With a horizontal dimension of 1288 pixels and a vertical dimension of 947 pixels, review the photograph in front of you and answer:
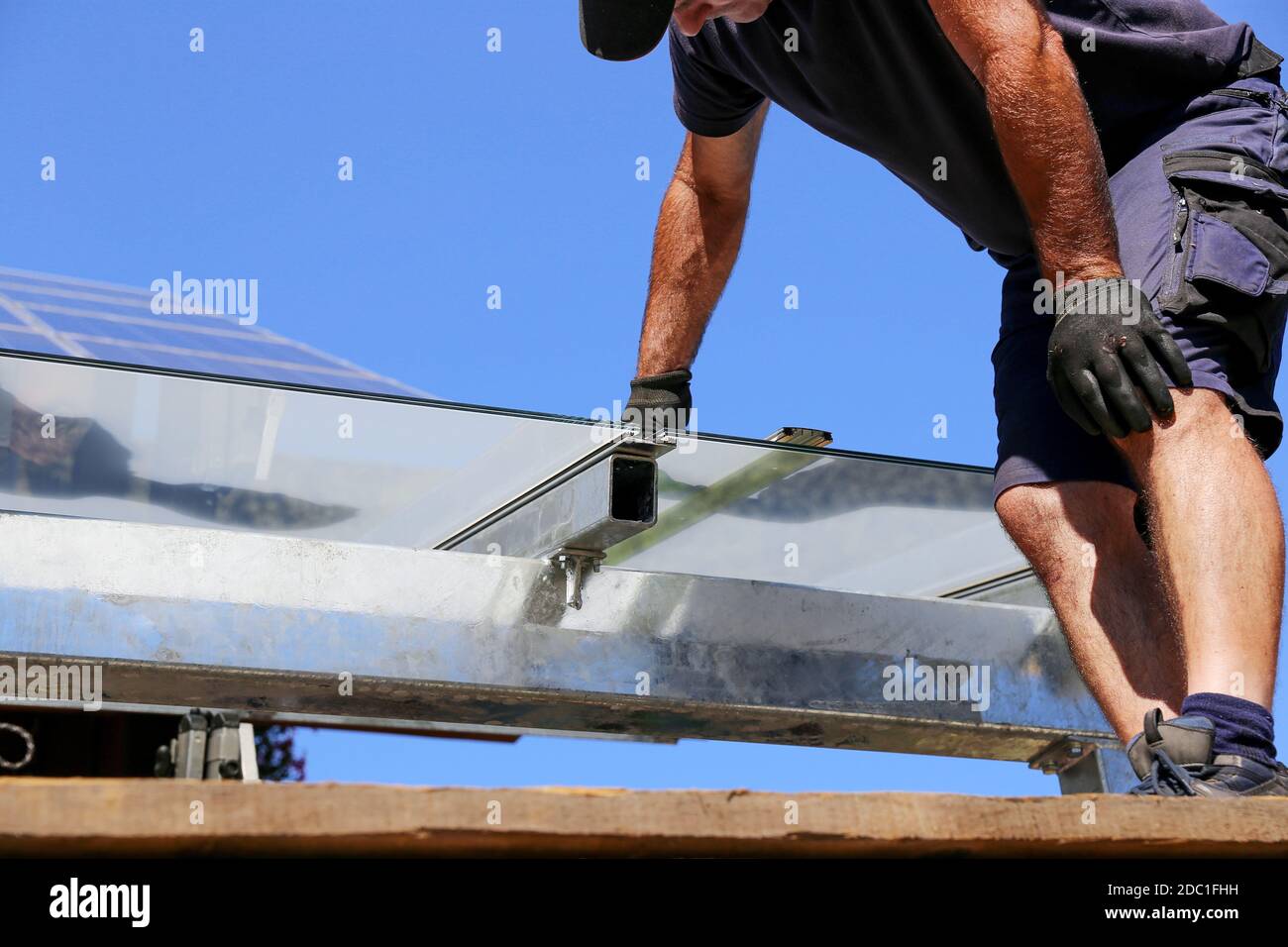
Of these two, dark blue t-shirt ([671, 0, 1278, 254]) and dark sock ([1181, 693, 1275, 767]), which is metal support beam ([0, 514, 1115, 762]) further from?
dark sock ([1181, 693, 1275, 767])

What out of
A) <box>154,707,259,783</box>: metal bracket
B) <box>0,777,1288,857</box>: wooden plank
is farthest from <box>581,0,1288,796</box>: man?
<box>154,707,259,783</box>: metal bracket

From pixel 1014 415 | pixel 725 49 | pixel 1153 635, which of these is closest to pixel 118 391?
pixel 725 49

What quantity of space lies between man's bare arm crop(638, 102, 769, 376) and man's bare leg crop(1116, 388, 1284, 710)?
57.7 inches

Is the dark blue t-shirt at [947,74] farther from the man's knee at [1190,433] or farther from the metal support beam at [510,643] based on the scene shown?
the metal support beam at [510,643]

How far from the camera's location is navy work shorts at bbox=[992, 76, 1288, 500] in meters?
2.52

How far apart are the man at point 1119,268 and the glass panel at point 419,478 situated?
0.84 m

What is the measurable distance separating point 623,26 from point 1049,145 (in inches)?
36.3

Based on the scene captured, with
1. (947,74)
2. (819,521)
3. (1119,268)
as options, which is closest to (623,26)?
(947,74)

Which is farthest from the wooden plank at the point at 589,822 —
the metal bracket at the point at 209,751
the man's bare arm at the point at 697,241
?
the man's bare arm at the point at 697,241

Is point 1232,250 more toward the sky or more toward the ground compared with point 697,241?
more toward the ground

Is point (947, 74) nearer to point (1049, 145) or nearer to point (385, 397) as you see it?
point (1049, 145)

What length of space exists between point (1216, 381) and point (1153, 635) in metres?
0.49

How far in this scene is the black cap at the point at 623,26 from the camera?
291 cm

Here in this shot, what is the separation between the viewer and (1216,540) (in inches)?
90.0
